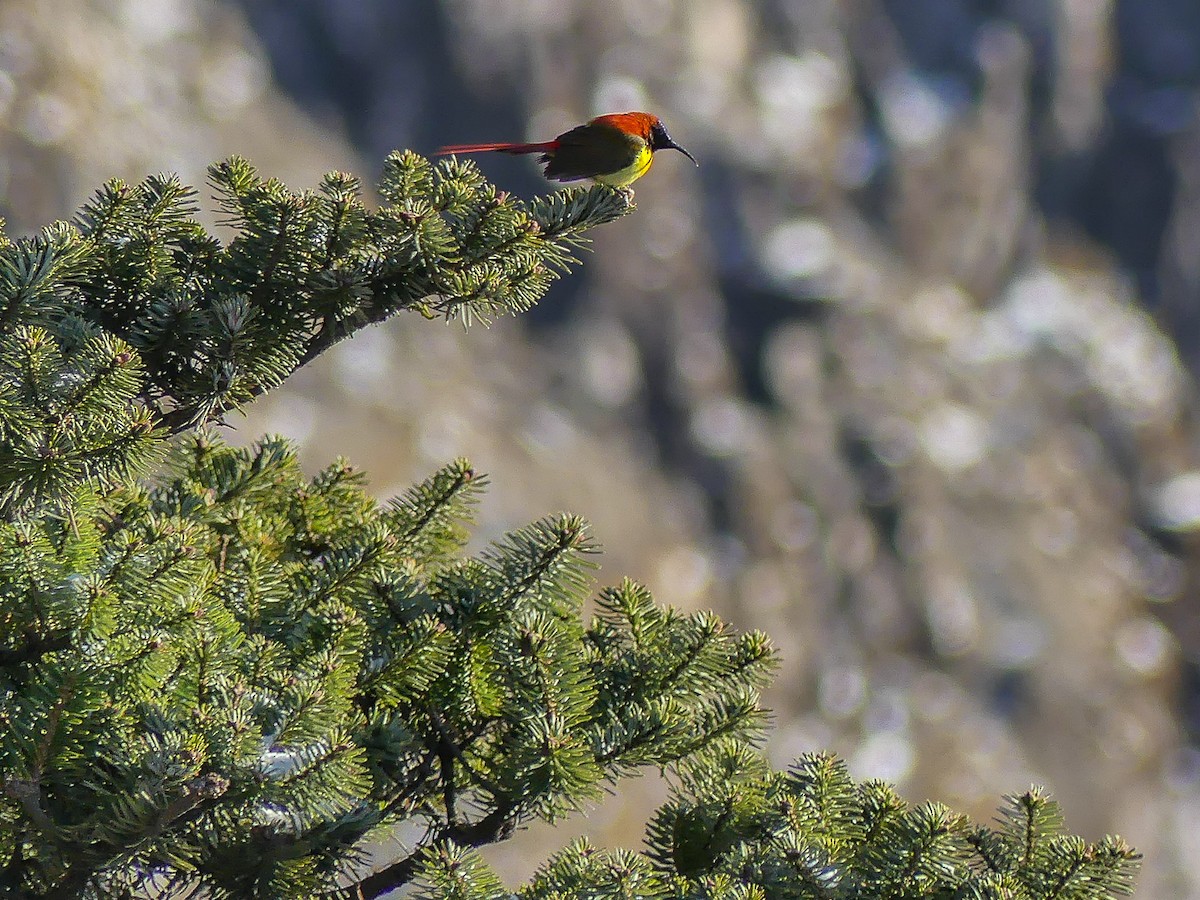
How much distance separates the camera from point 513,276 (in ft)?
12.6

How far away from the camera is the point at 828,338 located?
100 meters

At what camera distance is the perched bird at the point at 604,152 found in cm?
680

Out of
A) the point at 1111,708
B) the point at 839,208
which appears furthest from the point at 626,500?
the point at 1111,708

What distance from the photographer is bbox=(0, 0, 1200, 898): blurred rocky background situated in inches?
3423

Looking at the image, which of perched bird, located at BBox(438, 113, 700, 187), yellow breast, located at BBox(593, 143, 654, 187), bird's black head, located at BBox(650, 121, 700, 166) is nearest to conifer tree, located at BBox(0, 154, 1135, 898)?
yellow breast, located at BBox(593, 143, 654, 187)

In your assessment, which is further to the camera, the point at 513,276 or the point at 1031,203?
the point at 1031,203

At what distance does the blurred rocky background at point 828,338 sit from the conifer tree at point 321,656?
7246cm

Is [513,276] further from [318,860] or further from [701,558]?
[701,558]

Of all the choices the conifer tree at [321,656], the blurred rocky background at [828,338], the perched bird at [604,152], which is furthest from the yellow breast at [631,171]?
the blurred rocky background at [828,338]

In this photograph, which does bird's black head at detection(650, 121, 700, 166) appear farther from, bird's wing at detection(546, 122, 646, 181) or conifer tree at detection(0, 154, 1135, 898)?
conifer tree at detection(0, 154, 1135, 898)

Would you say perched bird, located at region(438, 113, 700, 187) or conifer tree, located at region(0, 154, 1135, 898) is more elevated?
perched bird, located at region(438, 113, 700, 187)

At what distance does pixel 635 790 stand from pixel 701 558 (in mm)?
20869

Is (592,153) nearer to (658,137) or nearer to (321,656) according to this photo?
(658,137)

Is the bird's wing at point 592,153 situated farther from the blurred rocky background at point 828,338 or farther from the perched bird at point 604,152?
the blurred rocky background at point 828,338
